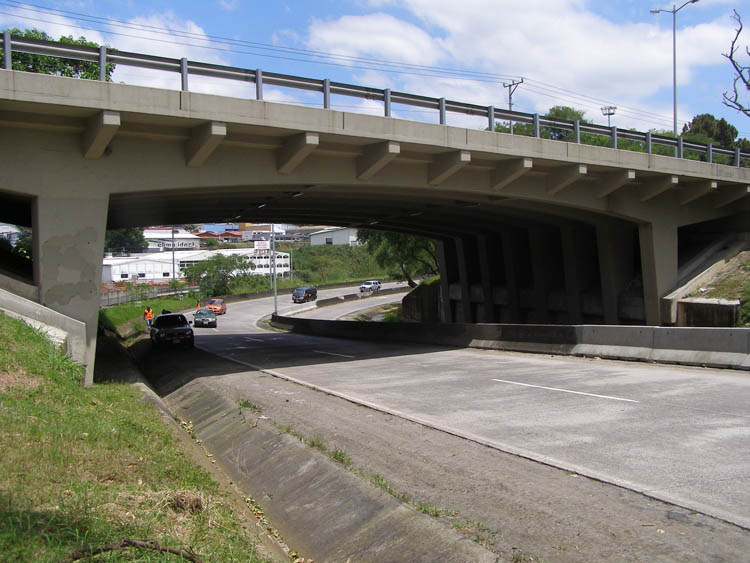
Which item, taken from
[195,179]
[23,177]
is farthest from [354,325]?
[23,177]

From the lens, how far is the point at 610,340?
18.2 m

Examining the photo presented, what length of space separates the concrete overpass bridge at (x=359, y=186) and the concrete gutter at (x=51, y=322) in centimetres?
73

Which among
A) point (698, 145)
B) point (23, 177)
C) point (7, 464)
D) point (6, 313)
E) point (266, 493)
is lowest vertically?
point (266, 493)

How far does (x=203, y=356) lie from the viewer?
2431cm

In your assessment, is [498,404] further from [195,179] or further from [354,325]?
[354,325]

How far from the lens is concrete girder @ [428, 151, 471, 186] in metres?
18.9

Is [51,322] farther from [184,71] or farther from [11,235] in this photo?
[11,235]

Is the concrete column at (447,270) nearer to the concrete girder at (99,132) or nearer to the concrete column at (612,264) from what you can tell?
the concrete column at (612,264)

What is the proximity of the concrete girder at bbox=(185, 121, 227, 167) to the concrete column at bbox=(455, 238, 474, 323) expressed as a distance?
71.9ft

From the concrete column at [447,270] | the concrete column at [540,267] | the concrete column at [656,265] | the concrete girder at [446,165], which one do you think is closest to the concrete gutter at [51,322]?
the concrete girder at [446,165]

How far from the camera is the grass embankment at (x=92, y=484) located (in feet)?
15.9

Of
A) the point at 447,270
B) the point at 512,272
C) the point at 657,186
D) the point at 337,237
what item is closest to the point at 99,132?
the point at 657,186

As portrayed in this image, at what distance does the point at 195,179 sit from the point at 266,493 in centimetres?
1026

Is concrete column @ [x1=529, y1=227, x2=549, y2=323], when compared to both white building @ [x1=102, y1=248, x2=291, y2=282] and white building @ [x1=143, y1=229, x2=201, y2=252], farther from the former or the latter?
white building @ [x1=143, y1=229, x2=201, y2=252]
